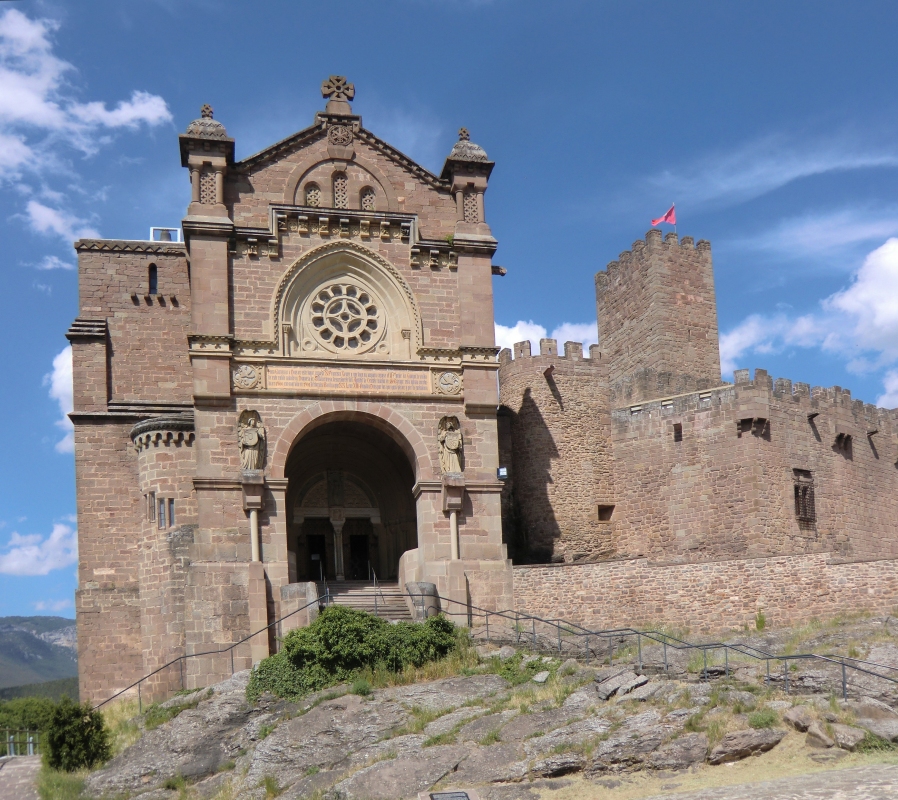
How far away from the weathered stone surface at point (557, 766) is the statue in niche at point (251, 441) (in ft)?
36.9

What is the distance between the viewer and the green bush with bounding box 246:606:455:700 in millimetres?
24391

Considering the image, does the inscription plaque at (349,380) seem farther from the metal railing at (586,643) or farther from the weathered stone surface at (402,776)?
the weathered stone surface at (402,776)

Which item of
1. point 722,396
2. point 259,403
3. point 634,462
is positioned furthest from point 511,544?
point 259,403

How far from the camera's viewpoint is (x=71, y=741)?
23.8 m

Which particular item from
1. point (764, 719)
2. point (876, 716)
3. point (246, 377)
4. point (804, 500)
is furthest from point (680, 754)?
point (804, 500)

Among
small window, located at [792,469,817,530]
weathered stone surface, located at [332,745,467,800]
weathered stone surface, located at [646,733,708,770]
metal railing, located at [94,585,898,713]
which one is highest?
small window, located at [792,469,817,530]

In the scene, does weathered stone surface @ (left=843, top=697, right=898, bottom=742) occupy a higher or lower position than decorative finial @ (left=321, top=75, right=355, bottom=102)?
lower

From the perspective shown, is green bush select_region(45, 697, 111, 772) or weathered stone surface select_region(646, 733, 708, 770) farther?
green bush select_region(45, 697, 111, 772)

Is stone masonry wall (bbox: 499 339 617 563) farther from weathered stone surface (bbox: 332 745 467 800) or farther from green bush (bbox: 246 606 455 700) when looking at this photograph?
weathered stone surface (bbox: 332 745 467 800)

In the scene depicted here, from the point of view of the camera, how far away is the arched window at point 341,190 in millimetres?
30656

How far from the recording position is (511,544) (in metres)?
34.5

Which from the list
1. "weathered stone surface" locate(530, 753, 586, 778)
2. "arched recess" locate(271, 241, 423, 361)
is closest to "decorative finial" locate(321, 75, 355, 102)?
"arched recess" locate(271, 241, 423, 361)

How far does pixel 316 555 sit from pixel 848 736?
1675 centimetres

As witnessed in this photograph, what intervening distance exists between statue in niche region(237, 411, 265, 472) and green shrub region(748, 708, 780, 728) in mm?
12989
